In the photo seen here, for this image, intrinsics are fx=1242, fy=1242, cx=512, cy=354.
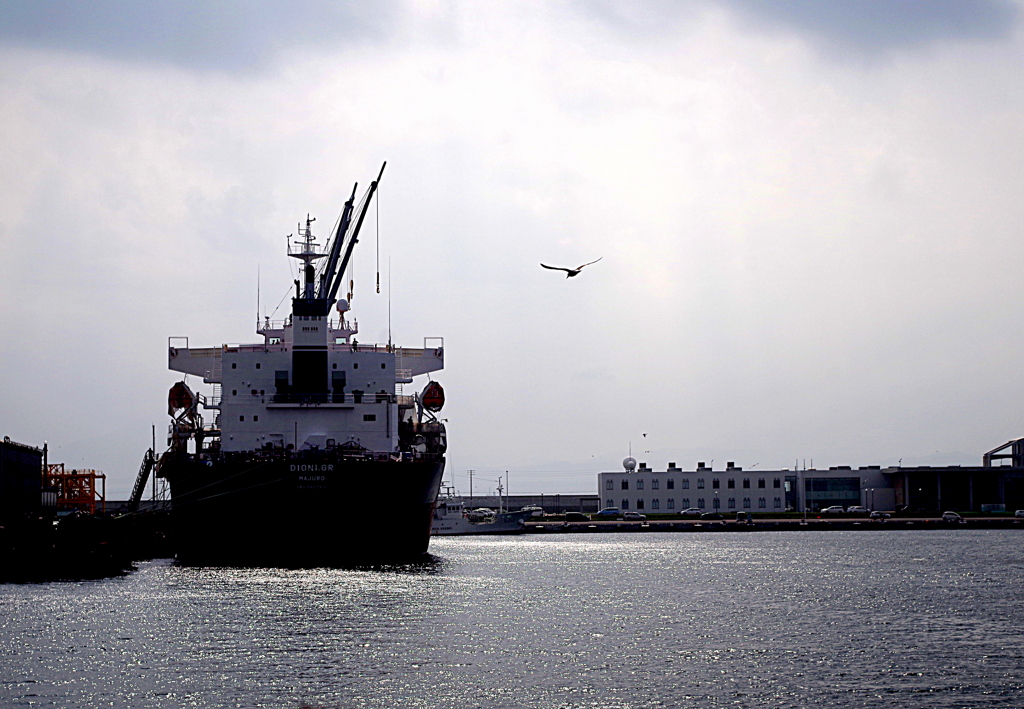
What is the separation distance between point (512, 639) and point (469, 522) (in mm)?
85245

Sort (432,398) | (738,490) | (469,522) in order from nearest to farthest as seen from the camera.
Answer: (432,398), (469,522), (738,490)

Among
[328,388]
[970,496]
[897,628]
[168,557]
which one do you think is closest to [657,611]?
[897,628]

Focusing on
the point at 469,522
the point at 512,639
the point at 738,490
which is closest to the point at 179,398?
the point at 512,639

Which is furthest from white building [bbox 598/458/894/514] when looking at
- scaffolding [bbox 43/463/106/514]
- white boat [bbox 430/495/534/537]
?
scaffolding [bbox 43/463/106/514]

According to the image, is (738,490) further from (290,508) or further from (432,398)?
(290,508)

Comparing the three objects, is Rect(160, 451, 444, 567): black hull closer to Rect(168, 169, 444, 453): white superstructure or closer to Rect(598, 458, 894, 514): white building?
Rect(168, 169, 444, 453): white superstructure

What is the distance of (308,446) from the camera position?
67.8 m

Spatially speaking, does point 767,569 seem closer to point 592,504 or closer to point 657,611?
point 657,611

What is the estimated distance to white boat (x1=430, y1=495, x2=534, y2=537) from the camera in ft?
391

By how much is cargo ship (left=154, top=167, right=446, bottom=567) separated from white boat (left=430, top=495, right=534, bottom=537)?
39723 millimetres

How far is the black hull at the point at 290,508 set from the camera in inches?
2378

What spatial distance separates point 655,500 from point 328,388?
282 ft

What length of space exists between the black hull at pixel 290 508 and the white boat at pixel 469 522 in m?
51.9

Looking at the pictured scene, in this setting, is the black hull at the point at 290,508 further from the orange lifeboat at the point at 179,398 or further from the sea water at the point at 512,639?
the orange lifeboat at the point at 179,398
